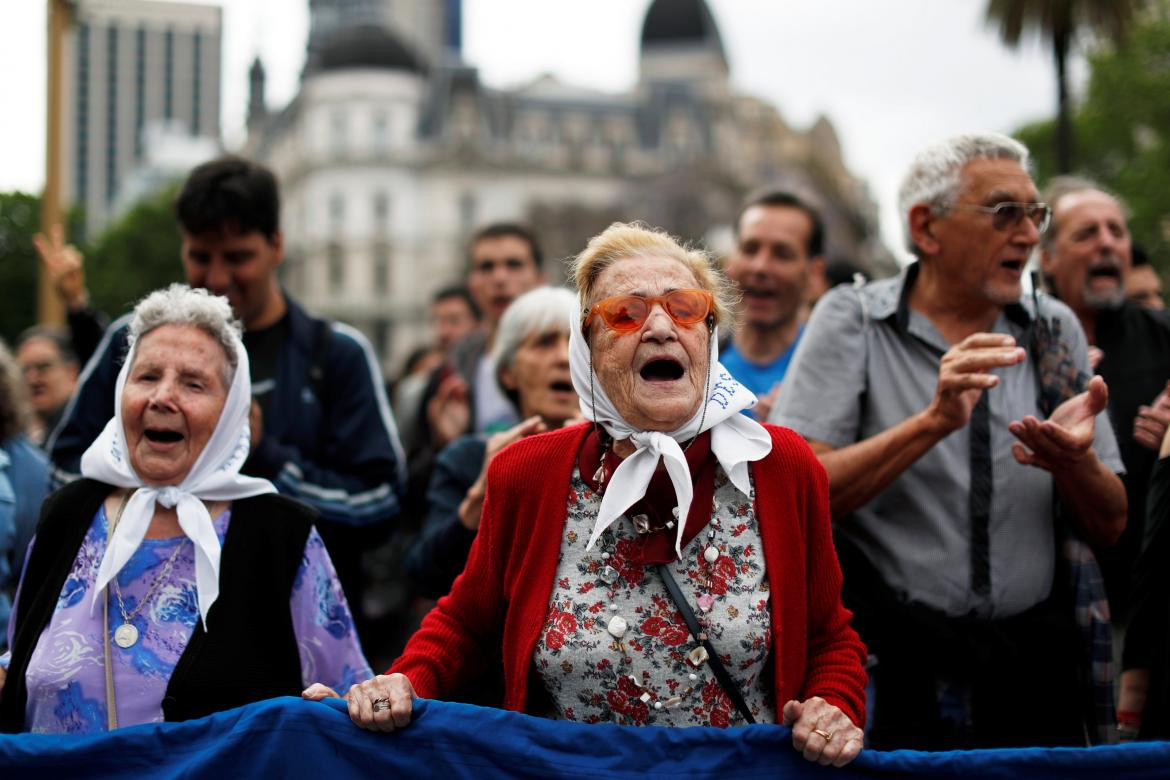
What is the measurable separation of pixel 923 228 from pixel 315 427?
2.18 m

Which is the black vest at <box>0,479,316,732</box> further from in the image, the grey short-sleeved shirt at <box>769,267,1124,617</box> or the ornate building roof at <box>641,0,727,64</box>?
the ornate building roof at <box>641,0,727,64</box>

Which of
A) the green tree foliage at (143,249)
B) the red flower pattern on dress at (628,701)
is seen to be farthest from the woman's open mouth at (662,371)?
the green tree foliage at (143,249)

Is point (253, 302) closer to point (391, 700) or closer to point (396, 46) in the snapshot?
point (391, 700)

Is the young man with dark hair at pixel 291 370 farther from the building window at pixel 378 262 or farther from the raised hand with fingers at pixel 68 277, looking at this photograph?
the building window at pixel 378 262

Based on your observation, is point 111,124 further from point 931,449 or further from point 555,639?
point 555,639

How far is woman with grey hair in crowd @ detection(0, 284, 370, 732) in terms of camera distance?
3357 mm

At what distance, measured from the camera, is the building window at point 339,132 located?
7906cm

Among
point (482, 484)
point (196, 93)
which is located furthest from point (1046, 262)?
point (196, 93)

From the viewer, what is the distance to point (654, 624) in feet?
9.69

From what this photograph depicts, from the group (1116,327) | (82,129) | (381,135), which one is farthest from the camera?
(82,129)

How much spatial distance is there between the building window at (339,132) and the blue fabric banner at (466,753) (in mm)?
78246

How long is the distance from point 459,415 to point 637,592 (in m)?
3.46

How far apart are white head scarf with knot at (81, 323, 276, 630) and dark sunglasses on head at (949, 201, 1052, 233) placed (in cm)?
229

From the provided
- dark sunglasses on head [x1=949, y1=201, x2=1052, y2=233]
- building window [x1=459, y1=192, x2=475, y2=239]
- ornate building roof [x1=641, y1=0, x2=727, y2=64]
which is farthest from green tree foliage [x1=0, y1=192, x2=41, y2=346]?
ornate building roof [x1=641, y1=0, x2=727, y2=64]
